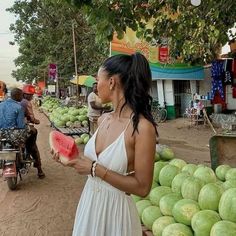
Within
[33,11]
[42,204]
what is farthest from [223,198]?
[33,11]

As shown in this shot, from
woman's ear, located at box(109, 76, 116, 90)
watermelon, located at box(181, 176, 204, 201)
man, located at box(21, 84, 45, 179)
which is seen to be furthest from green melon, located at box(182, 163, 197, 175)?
man, located at box(21, 84, 45, 179)

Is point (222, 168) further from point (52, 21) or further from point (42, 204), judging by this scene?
point (52, 21)

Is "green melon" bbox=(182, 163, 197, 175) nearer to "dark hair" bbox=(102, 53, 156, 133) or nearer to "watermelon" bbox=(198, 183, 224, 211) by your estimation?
"watermelon" bbox=(198, 183, 224, 211)

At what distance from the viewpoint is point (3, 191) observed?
275 inches

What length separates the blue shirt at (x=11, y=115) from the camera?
6984mm

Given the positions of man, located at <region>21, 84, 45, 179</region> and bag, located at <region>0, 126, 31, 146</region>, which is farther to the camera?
man, located at <region>21, 84, 45, 179</region>

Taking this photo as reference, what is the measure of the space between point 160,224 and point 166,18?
4958 millimetres

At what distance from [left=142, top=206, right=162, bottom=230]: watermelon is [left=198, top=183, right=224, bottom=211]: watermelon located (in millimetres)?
416

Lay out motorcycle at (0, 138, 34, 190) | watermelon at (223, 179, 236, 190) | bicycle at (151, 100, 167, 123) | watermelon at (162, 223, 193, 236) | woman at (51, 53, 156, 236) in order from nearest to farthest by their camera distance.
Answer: woman at (51, 53, 156, 236)
watermelon at (162, 223, 193, 236)
watermelon at (223, 179, 236, 190)
motorcycle at (0, 138, 34, 190)
bicycle at (151, 100, 167, 123)

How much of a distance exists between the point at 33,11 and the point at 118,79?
2905 cm

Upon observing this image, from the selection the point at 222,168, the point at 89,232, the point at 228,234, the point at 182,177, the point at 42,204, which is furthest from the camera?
the point at 42,204

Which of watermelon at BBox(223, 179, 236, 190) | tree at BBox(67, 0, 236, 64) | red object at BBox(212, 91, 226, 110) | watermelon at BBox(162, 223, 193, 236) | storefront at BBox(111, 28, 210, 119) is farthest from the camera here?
red object at BBox(212, 91, 226, 110)

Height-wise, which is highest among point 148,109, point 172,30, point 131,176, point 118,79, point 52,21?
point 52,21

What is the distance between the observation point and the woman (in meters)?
1.92
